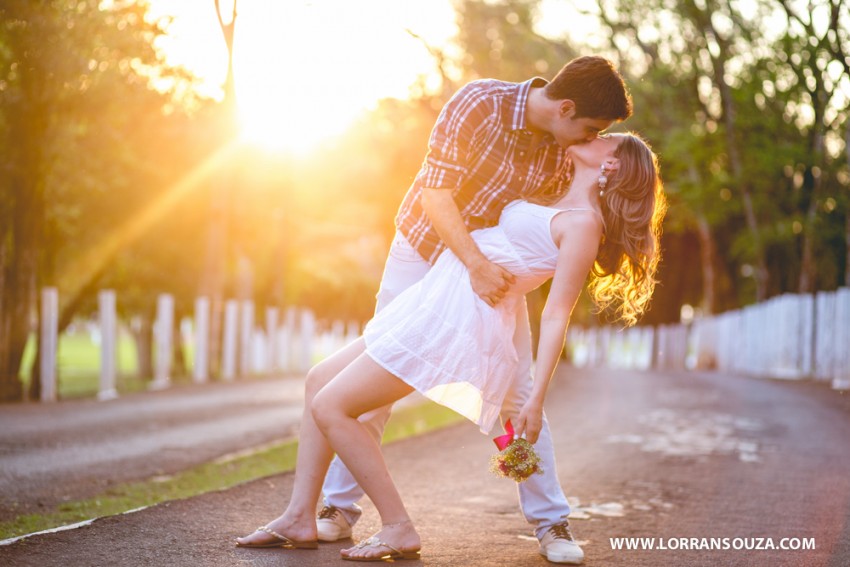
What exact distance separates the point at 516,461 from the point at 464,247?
830mm

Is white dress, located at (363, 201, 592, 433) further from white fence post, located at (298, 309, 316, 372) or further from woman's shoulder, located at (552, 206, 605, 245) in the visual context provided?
white fence post, located at (298, 309, 316, 372)

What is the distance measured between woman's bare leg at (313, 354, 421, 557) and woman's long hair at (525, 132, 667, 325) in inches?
37.3

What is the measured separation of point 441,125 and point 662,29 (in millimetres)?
27731

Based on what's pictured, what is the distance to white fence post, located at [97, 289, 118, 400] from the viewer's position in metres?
15.9

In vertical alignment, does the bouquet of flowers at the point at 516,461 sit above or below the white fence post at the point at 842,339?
above

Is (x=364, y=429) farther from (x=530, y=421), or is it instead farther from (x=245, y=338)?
(x=245, y=338)

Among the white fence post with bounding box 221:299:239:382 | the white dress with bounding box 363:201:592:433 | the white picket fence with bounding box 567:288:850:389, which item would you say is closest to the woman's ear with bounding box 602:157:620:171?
the white dress with bounding box 363:201:592:433

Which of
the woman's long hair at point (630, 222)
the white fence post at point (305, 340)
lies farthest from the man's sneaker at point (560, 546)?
the white fence post at point (305, 340)

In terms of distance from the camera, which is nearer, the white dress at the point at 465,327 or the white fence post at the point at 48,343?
the white dress at the point at 465,327

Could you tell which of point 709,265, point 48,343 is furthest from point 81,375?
point 48,343

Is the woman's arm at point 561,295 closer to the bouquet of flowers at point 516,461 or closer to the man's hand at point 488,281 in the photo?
the bouquet of flowers at point 516,461

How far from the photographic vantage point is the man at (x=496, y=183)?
4473mm

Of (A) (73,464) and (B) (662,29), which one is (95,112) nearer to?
(A) (73,464)

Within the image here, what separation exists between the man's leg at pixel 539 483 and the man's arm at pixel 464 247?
1.33 feet
